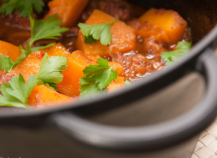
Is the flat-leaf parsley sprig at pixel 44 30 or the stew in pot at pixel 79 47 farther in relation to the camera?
the flat-leaf parsley sprig at pixel 44 30

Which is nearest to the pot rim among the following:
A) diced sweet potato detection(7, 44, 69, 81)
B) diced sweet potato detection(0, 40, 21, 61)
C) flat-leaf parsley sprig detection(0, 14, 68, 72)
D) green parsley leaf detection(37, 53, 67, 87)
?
green parsley leaf detection(37, 53, 67, 87)

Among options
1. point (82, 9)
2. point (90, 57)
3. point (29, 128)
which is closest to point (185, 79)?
point (29, 128)

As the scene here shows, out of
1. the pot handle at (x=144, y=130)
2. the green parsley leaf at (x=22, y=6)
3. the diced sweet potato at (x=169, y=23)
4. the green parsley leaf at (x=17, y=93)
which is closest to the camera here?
the pot handle at (x=144, y=130)

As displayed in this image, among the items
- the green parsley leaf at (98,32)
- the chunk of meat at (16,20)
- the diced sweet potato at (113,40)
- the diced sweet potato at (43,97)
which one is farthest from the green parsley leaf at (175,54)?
the chunk of meat at (16,20)

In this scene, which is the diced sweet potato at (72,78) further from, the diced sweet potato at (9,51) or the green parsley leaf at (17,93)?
the diced sweet potato at (9,51)

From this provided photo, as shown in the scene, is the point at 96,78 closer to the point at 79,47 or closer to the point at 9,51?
the point at 79,47

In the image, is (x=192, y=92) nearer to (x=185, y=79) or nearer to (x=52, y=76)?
(x=185, y=79)
